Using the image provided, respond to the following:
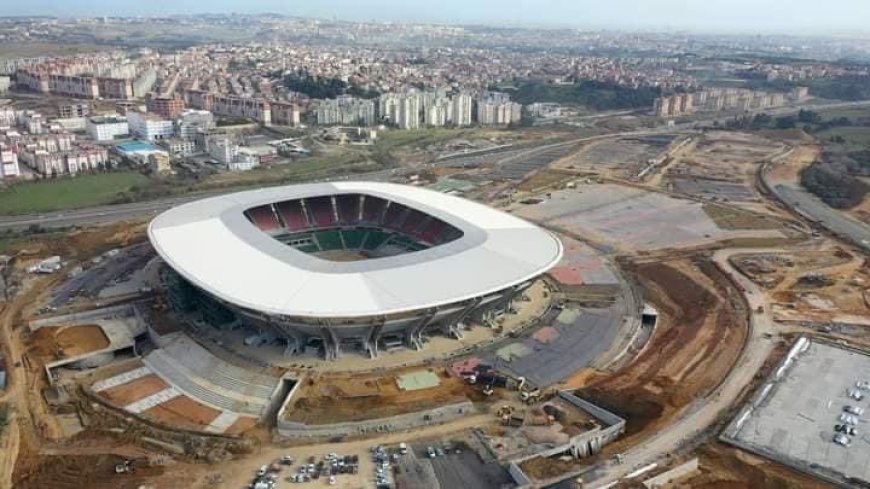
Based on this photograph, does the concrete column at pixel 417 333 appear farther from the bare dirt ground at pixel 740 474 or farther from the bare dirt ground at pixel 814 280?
the bare dirt ground at pixel 814 280

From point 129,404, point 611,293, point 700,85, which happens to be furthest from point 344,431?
point 700,85

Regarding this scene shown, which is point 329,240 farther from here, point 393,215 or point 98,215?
point 98,215

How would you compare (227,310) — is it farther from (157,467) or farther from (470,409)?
(470,409)

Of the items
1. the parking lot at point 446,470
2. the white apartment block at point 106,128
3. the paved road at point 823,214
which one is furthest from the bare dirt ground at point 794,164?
the white apartment block at point 106,128

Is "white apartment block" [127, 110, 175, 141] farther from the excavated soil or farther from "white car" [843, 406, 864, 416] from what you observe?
"white car" [843, 406, 864, 416]

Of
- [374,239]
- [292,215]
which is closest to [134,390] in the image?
[292,215]

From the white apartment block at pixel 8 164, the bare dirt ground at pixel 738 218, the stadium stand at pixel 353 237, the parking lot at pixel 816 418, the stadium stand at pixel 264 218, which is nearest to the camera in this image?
the parking lot at pixel 816 418

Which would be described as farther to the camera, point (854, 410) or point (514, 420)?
point (854, 410)
